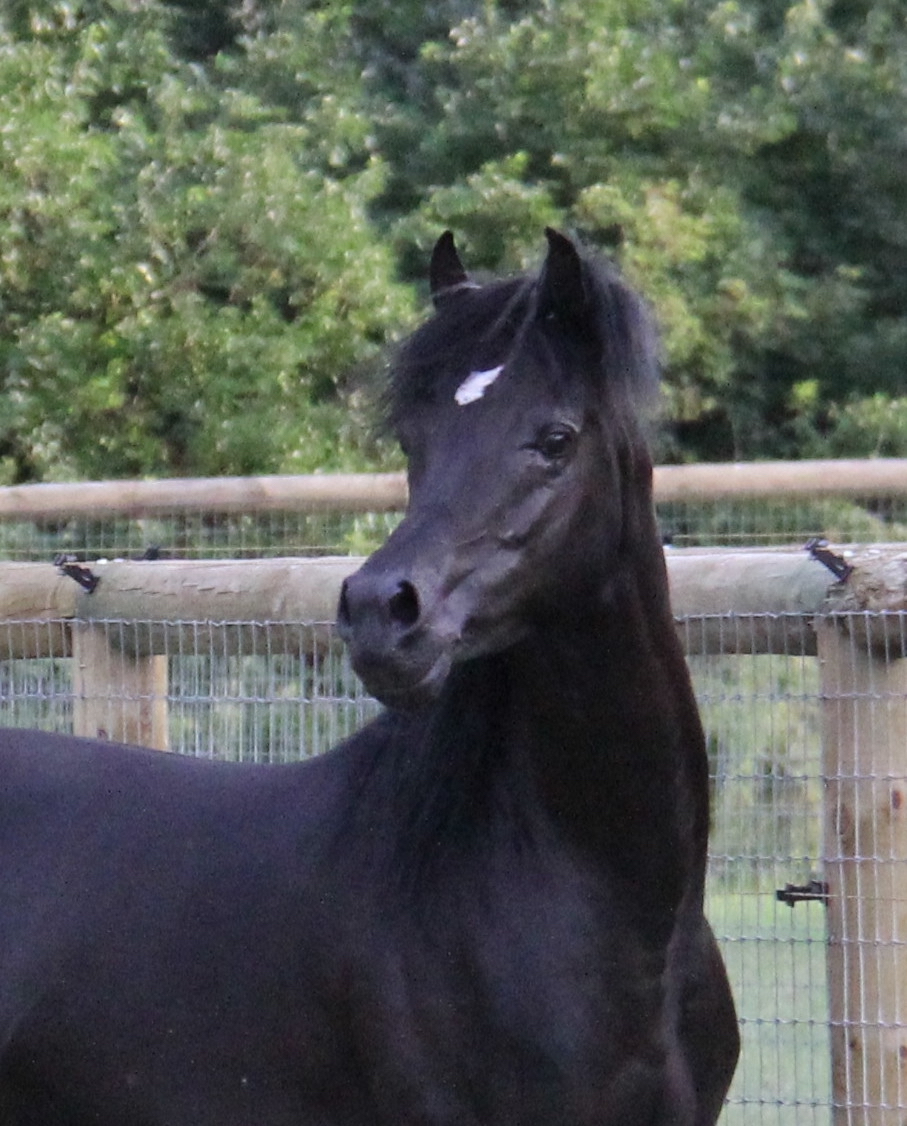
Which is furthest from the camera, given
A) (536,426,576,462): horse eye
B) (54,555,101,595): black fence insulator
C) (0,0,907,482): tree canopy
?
(0,0,907,482): tree canopy

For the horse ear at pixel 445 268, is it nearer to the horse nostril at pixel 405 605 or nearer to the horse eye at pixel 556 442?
the horse eye at pixel 556 442

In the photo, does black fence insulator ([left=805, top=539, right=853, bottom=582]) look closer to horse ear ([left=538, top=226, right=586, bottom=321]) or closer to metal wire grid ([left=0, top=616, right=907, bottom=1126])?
metal wire grid ([left=0, top=616, right=907, bottom=1126])

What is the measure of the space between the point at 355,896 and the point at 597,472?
0.70m

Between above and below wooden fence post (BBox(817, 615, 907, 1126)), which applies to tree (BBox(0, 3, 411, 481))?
above

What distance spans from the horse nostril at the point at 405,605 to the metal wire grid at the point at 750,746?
1.42 m

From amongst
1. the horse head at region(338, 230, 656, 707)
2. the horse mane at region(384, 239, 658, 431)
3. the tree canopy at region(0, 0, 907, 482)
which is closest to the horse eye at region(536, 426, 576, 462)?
the horse head at region(338, 230, 656, 707)

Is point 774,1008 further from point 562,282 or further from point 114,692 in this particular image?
point 562,282

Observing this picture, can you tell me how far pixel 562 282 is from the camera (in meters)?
2.33

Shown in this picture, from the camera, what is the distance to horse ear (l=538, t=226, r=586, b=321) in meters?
2.30

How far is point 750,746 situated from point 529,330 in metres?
1.64

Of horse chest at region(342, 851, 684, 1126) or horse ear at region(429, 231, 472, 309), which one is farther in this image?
horse ear at region(429, 231, 472, 309)

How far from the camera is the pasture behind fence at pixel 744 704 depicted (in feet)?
10.8

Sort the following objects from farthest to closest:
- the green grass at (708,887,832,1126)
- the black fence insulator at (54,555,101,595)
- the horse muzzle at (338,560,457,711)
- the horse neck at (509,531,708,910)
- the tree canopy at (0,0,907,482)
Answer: the tree canopy at (0,0,907,482), the black fence insulator at (54,555,101,595), the green grass at (708,887,832,1126), the horse neck at (509,531,708,910), the horse muzzle at (338,560,457,711)

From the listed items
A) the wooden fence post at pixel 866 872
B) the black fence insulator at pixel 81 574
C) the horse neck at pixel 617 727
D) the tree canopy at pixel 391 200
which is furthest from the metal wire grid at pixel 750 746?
the tree canopy at pixel 391 200
